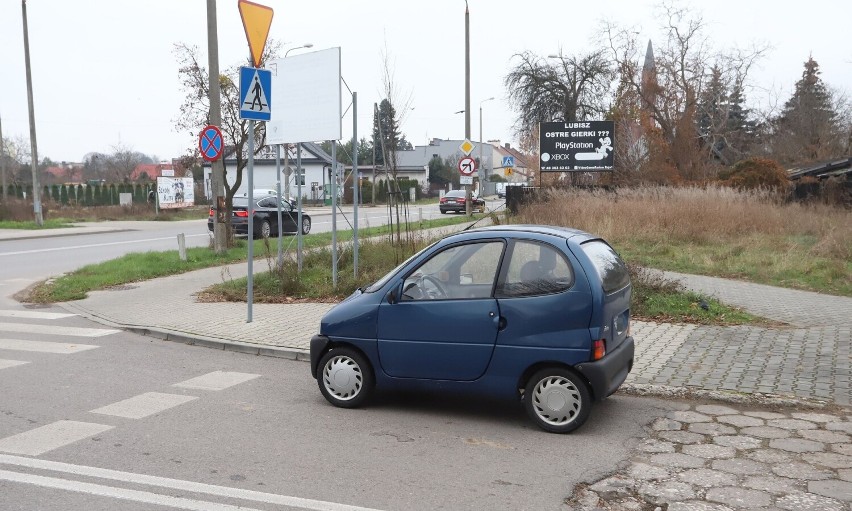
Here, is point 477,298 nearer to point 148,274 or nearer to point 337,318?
point 337,318

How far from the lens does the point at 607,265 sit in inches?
240

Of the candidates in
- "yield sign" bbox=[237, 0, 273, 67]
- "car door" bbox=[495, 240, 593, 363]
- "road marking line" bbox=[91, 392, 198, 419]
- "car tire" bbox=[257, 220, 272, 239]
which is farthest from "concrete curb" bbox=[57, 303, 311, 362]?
"car tire" bbox=[257, 220, 272, 239]

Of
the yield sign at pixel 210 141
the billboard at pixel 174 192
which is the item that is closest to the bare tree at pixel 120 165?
the billboard at pixel 174 192

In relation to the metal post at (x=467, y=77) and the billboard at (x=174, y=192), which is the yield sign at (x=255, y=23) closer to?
the metal post at (x=467, y=77)

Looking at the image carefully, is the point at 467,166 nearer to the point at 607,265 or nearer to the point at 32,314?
the point at 32,314

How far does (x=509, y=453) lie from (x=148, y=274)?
12.5 meters

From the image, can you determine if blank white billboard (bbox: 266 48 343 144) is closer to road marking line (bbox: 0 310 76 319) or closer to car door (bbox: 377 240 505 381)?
road marking line (bbox: 0 310 76 319)

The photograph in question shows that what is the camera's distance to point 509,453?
5348 millimetres

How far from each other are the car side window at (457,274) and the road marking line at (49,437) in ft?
8.75

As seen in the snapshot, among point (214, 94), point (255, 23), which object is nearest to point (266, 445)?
point (255, 23)

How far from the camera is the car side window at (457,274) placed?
19.8 feet

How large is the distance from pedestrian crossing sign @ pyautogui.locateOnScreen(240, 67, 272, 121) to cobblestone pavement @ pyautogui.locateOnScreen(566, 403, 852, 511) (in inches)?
262

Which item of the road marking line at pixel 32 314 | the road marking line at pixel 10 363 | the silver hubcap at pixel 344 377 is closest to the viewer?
the silver hubcap at pixel 344 377

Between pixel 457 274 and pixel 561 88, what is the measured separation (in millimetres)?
40487
